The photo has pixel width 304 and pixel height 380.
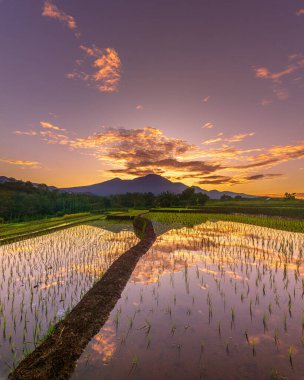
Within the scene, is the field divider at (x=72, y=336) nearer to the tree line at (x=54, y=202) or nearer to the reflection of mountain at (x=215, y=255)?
the reflection of mountain at (x=215, y=255)

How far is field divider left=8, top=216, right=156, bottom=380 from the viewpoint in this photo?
4582 millimetres

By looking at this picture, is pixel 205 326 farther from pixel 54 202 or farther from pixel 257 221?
pixel 54 202

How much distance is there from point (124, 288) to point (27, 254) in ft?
28.8

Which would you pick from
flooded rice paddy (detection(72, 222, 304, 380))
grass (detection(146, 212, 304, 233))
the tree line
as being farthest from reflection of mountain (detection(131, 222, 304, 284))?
the tree line

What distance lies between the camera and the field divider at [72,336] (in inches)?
180

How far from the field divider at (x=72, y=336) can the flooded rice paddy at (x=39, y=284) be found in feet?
1.56

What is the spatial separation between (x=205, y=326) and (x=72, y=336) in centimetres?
355

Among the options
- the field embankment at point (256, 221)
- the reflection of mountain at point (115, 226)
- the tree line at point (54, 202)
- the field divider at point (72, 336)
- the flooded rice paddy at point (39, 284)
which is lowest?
the flooded rice paddy at point (39, 284)

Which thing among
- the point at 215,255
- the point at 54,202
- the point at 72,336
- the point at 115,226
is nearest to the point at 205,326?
the point at 72,336

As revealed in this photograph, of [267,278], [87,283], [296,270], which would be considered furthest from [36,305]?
[296,270]

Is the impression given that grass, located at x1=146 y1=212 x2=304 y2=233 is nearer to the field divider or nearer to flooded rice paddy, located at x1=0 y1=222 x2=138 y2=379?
flooded rice paddy, located at x1=0 y1=222 x2=138 y2=379

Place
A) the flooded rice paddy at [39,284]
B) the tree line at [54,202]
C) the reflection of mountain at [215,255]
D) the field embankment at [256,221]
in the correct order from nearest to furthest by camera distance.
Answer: the flooded rice paddy at [39,284] → the reflection of mountain at [215,255] → the field embankment at [256,221] → the tree line at [54,202]

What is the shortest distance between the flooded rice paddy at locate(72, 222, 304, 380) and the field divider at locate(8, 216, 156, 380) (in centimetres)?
23

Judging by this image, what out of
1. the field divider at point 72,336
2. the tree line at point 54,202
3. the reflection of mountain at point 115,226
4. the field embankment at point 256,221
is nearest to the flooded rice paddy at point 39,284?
the field divider at point 72,336
